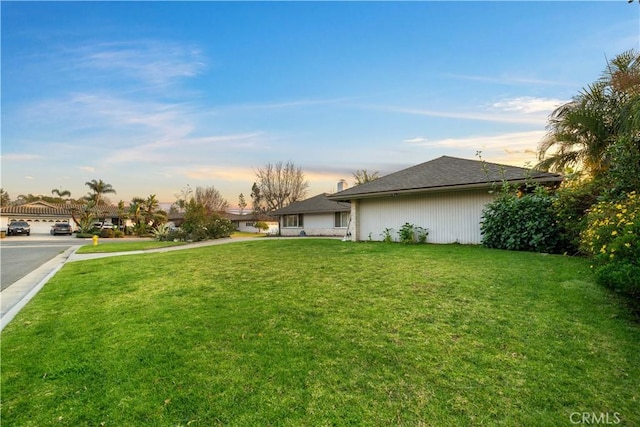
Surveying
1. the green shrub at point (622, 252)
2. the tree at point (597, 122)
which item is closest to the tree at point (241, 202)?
the tree at point (597, 122)

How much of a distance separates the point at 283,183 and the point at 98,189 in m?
26.0

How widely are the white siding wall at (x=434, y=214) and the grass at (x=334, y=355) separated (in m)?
6.56

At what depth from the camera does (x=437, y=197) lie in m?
13.6

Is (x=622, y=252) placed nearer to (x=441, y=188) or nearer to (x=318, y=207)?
(x=441, y=188)

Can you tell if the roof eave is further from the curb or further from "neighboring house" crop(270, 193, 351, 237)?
the curb

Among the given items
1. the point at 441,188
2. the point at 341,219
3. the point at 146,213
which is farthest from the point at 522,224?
the point at 146,213

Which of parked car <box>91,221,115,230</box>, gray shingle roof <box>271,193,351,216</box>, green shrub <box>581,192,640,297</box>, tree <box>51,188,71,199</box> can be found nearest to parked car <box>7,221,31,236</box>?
parked car <box>91,221,115,230</box>

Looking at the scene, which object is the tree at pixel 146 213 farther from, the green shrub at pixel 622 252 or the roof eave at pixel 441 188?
the green shrub at pixel 622 252

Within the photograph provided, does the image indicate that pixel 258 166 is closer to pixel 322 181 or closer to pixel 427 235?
pixel 322 181

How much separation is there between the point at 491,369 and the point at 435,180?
11.6m

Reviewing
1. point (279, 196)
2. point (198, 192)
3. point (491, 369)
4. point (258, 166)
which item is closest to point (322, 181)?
point (279, 196)

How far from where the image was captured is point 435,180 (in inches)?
539

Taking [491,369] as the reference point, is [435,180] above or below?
above

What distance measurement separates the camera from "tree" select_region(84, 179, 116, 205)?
146 ft
